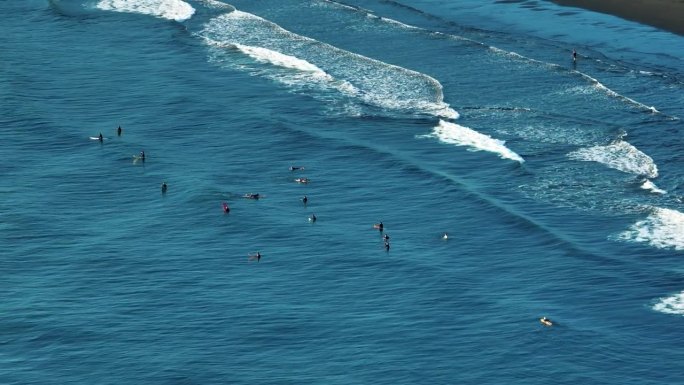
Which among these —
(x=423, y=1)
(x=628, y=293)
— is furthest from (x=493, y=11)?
(x=628, y=293)

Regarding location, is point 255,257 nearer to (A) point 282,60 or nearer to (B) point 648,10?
(A) point 282,60

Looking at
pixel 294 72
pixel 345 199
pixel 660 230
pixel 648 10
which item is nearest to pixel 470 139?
pixel 345 199

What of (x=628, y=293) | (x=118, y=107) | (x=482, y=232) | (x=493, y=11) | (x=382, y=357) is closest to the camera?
(x=382, y=357)

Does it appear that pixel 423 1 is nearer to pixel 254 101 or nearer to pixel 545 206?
pixel 254 101

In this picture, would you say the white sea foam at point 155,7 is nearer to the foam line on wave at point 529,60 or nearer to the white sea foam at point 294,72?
the white sea foam at point 294,72

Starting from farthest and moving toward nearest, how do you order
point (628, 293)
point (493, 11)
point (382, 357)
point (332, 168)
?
point (493, 11), point (332, 168), point (628, 293), point (382, 357)

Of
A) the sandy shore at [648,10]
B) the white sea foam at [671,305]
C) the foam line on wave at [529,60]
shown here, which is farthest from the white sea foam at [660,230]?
the sandy shore at [648,10]
